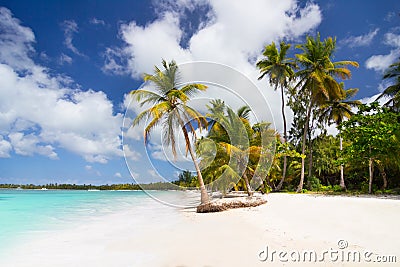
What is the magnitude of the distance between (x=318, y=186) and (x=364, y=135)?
7490 mm

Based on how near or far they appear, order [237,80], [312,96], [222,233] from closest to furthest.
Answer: [222,233] → [237,80] → [312,96]

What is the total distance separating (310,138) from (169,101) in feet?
51.5

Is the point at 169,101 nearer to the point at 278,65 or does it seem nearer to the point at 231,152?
the point at 231,152

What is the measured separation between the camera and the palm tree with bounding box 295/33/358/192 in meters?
19.7

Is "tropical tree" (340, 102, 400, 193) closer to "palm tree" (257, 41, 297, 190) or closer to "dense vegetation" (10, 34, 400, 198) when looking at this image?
"dense vegetation" (10, 34, 400, 198)

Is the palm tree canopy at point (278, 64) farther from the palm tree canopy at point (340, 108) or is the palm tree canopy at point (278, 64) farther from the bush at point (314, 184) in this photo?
the bush at point (314, 184)

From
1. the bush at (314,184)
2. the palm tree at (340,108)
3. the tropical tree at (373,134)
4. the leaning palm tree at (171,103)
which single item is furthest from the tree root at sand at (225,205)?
the palm tree at (340,108)

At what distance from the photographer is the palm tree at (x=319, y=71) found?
19672 mm

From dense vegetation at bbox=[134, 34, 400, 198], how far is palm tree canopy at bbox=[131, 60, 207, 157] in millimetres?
160

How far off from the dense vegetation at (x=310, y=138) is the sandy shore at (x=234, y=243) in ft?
17.7

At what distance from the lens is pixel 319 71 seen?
19.8 metres

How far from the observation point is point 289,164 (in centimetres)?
2434

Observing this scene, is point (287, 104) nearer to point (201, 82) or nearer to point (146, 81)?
point (201, 82)

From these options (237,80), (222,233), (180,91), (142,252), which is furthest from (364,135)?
(142,252)
